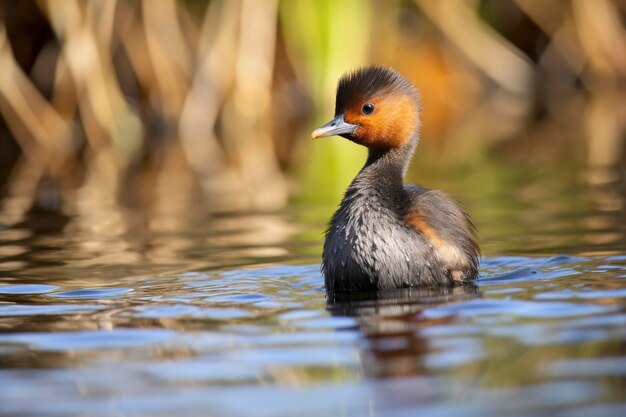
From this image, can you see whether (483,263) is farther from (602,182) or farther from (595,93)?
(595,93)

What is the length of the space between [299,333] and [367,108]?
2.39 meters

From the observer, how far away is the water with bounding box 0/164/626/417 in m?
4.30

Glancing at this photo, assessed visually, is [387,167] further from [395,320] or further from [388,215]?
[395,320]

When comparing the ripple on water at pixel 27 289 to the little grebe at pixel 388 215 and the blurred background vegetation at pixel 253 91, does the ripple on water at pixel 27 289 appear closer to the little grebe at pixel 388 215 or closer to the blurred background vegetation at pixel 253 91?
the little grebe at pixel 388 215

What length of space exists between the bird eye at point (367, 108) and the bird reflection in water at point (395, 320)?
130cm

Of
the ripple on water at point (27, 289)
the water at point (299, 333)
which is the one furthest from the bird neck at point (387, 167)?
the ripple on water at point (27, 289)

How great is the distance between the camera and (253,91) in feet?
58.5

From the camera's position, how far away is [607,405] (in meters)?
4.00

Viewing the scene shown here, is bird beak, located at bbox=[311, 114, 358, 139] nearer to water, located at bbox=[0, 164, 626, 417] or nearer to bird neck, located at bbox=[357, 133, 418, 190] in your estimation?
bird neck, located at bbox=[357, 133, 418, 190]

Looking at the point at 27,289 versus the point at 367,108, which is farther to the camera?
the point at 367,108

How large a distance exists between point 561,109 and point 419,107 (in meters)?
12.7

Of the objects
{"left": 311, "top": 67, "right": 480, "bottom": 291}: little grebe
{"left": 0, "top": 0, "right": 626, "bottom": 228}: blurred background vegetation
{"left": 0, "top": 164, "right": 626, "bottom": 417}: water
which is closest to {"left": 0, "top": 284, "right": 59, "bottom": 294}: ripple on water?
{"left": 0, "top": 164, "right": 626, "bottom": 417}: water

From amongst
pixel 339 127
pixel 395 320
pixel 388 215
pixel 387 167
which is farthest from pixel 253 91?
pixel 395 320

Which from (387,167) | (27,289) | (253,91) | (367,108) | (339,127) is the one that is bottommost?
(27,289)
